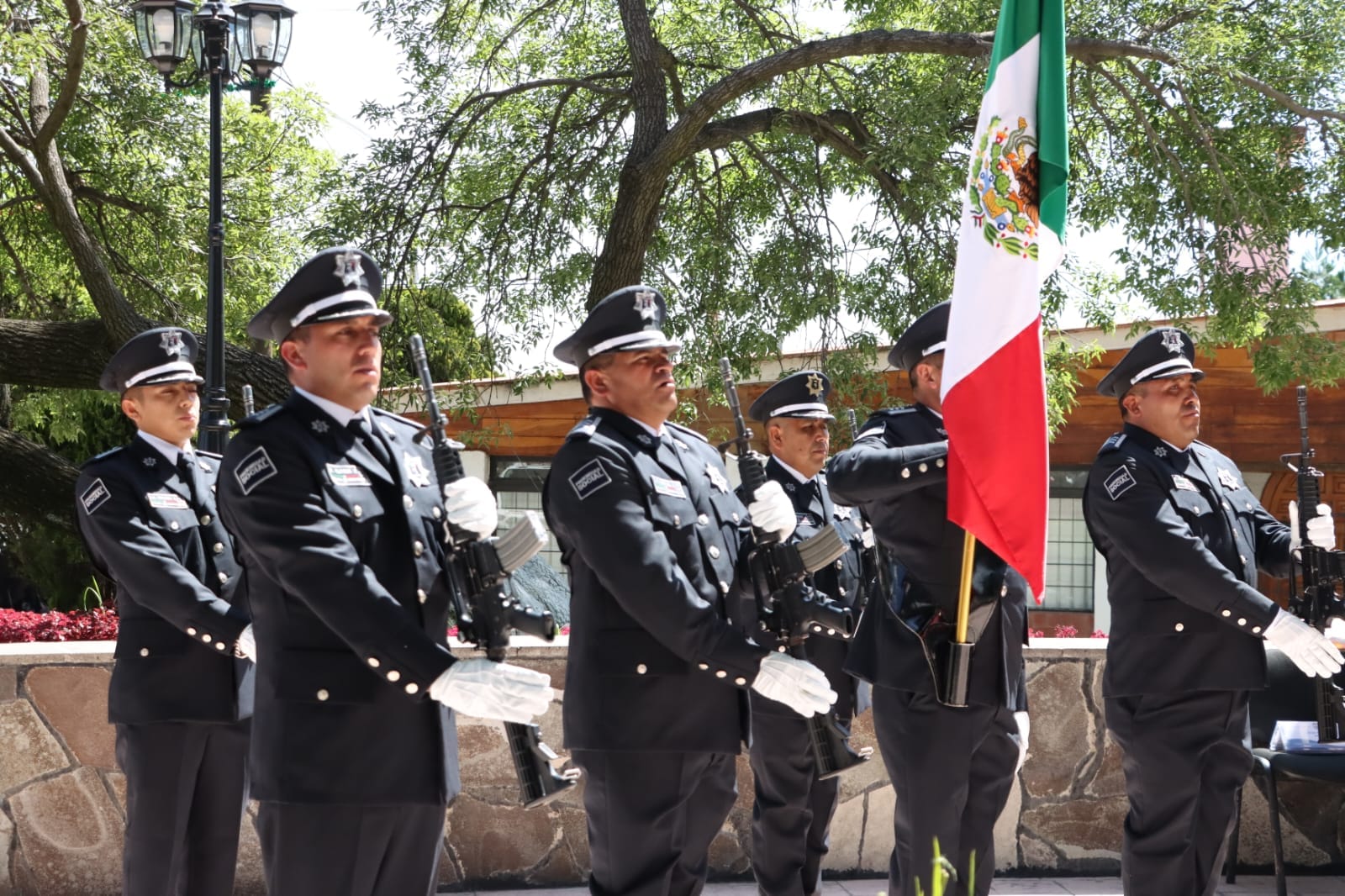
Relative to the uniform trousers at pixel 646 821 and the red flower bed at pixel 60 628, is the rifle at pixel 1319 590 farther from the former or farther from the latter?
the red flower bed at pixel 60 628

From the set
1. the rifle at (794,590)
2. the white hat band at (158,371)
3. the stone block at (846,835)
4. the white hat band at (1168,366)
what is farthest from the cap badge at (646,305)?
the stone block at (846,835)

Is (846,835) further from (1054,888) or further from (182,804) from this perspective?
(182,804)

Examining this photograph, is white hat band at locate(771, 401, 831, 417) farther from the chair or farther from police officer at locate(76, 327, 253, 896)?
police officer at locate(76, 327, 253, 896)

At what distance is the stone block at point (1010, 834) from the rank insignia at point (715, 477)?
2985 mm

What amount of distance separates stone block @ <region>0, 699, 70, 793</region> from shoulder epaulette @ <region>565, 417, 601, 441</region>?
3.09m

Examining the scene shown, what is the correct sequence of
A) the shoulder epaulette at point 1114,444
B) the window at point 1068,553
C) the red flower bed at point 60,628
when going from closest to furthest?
1. the shoulder epaulette at point 1114,444
2. the red flower bed at point 60,628
3. the window at point 1068,553

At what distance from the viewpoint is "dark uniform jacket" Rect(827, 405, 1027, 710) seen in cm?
466

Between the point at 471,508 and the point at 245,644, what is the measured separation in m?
1.54

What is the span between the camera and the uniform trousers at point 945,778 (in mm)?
4715

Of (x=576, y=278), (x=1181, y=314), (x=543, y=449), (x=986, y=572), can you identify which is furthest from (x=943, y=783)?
(x=543, y=449)

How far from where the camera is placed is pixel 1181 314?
923cm

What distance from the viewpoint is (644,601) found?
3883 millimetres

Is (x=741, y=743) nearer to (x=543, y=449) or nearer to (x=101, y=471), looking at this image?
(x=101, y=471)

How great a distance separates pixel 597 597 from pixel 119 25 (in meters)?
9.69
